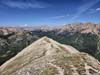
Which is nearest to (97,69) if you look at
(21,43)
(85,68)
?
(85,68)

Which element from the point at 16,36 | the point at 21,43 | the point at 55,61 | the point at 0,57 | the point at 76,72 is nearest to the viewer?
the point at 76,72

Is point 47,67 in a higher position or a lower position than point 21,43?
higher

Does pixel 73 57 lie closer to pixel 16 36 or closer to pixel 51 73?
pixel 51 73

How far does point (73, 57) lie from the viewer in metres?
29.2

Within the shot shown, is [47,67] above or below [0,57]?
above

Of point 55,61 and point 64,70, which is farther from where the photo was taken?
point 55,61

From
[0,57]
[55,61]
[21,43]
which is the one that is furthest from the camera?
[21,43]

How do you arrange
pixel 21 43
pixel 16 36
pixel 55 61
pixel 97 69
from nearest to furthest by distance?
pixel 97 69
pixel 55 61
pixel 21 43
pixel 16 36

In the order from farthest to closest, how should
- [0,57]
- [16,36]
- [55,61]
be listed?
1. [16,36]
2. [0,57]
3. [55,61]

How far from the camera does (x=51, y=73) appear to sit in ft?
77.8

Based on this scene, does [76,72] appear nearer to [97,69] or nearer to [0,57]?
[97,69]

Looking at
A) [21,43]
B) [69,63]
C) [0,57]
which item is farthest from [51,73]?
[21,43]

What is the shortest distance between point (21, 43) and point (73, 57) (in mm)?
117538

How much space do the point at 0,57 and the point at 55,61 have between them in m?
98.4
